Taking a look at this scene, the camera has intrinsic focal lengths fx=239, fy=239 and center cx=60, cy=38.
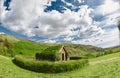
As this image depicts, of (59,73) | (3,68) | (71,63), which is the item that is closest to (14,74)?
(3,68)

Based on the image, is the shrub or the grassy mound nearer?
the shrub

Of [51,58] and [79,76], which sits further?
[51,58]

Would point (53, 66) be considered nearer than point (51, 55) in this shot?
Yes

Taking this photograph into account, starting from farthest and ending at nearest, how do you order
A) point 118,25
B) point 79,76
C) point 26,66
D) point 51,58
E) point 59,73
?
point 118,25 → point 51,58 → point 26,66 → point 59,73 → point 79,76

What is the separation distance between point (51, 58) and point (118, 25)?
68340 millimetres

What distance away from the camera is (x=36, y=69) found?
5478 cm

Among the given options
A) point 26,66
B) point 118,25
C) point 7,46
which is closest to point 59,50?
point 26,66

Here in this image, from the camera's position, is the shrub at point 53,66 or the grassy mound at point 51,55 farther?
the grassy mound at point 51,55

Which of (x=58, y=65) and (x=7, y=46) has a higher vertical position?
(x=58, y=65)

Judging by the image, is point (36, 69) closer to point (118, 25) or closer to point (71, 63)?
point (71, 63)

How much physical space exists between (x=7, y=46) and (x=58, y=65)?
8561 cm

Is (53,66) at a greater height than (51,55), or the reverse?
(53,66)

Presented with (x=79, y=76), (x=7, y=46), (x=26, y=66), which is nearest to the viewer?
(x=79, y=76)

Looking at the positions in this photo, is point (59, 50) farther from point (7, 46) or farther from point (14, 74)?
point (7, 46)
